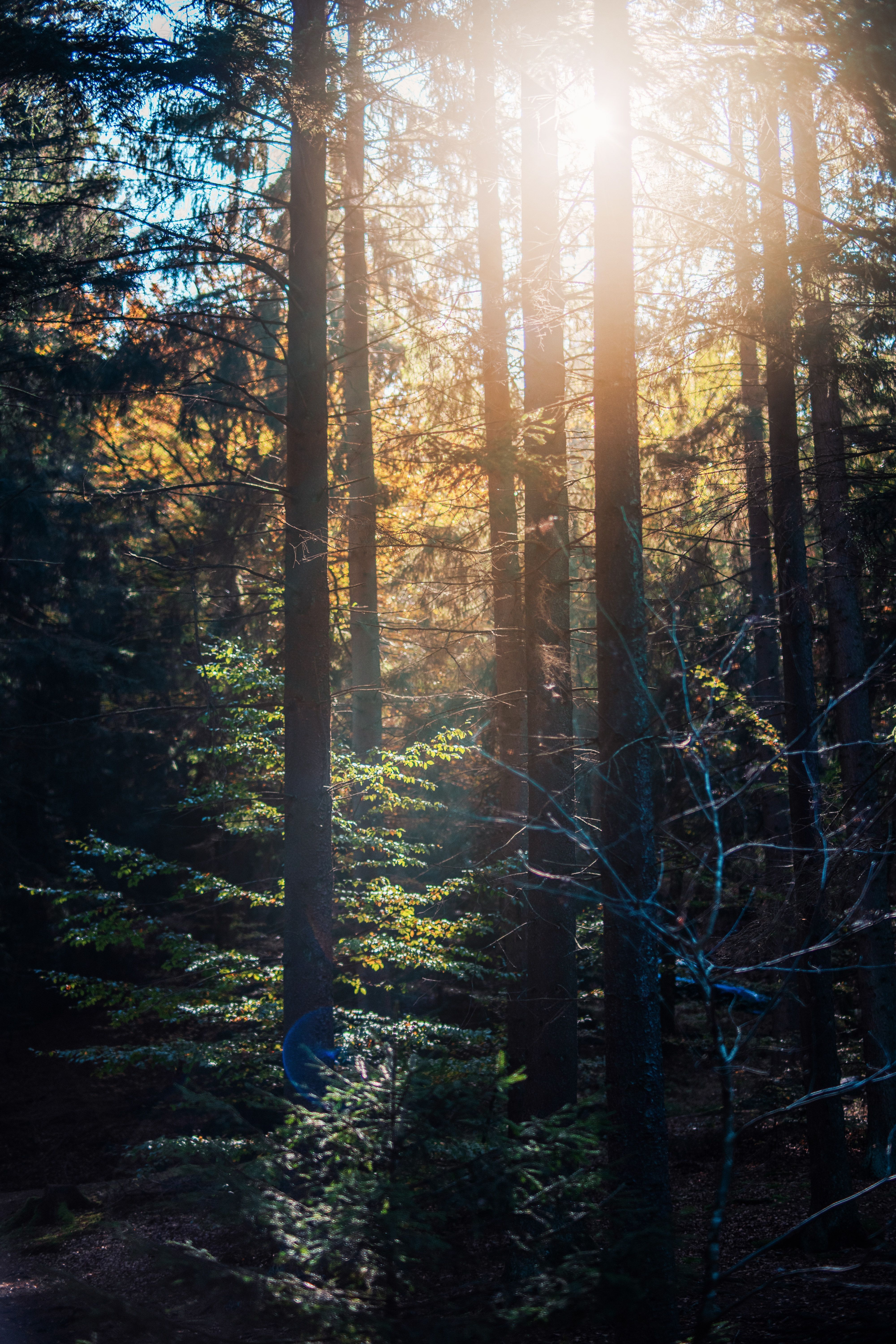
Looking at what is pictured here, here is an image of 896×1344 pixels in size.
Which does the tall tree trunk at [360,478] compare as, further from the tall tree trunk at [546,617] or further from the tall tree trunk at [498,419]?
the tall tree trunk at [546,617]

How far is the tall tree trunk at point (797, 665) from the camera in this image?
7.48m

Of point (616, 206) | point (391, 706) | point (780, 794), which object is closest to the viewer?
point (616, 206)

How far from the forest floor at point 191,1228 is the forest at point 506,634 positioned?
9cm

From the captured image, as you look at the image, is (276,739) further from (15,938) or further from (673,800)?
(15,938)

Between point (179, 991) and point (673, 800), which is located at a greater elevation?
point (673, 800)

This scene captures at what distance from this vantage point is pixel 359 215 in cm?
1186

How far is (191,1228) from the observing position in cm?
971

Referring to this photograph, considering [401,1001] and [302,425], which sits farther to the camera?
[401,1001]

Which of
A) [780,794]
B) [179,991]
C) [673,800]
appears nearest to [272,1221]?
[179,991]

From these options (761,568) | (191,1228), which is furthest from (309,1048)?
(761,568)

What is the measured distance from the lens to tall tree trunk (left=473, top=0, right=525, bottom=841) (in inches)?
342

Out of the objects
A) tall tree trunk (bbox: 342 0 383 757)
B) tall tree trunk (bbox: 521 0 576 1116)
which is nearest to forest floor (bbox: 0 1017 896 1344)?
tall tree trunk (bbox: 521 0 576 1116)

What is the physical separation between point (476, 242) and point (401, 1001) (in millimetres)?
9360

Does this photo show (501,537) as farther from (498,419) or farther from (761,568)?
(761,568)
